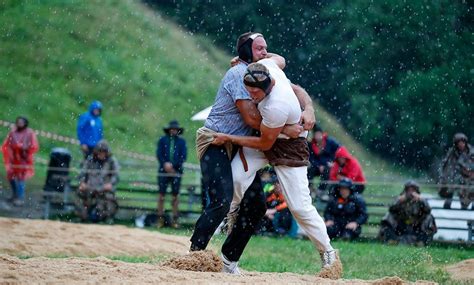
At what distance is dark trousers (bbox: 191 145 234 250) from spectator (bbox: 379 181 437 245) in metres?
7.18

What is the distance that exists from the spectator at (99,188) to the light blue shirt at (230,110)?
388 inches

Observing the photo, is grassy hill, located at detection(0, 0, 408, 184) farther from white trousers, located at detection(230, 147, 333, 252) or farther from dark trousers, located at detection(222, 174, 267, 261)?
white trousers, located at detection(230, 147, 333, 252)

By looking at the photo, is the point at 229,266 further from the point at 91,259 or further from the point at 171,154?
the point at 171,154

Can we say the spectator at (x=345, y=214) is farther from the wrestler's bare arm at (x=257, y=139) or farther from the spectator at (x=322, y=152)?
the wrestler's bare arm at (x=257, y=139)

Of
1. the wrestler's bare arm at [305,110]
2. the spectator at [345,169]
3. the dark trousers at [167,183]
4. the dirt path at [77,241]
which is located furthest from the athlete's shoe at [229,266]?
the dark trousers at [167,183]

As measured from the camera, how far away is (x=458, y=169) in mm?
17422

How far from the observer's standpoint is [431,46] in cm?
3020

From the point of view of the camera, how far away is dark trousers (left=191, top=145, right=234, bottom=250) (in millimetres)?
9055

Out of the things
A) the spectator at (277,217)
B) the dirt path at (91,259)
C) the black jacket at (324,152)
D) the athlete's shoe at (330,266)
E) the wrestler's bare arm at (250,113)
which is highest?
the black jacket at (324,152)

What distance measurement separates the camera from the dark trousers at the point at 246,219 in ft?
30.8

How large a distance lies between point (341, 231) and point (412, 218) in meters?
1.23

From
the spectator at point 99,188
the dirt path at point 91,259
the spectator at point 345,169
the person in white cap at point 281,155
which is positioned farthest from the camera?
the spectator at point 99,188

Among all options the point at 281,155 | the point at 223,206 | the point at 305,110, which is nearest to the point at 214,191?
the point at 223,206

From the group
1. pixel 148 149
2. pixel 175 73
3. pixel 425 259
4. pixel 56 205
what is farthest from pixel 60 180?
pixel 175 73
